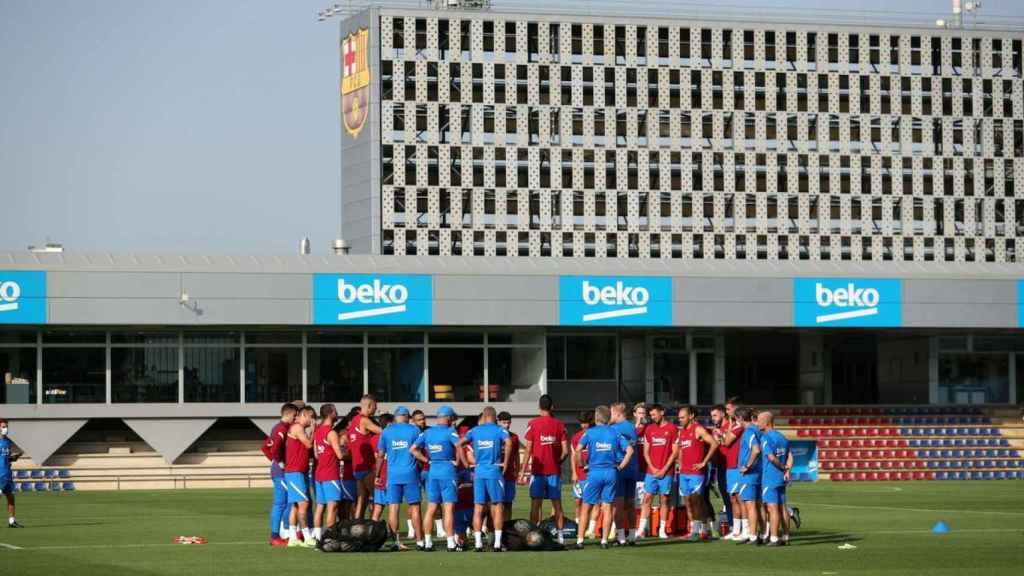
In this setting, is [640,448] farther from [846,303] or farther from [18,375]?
[846,303]

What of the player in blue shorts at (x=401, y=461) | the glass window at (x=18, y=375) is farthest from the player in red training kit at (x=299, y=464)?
the glass window at (x=18, y=375)

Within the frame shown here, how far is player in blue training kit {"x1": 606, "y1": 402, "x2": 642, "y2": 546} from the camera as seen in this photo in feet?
71.2

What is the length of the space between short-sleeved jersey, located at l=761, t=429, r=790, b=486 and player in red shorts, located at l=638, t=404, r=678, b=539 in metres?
1.81

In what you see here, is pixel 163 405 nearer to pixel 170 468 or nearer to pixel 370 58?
pixel 170 468

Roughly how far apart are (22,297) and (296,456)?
2404cm

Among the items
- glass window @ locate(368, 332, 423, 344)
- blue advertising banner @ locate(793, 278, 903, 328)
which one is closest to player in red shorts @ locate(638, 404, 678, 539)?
glass window @ locate(368, 332, 423, 344)

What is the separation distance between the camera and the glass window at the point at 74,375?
43.9 metres

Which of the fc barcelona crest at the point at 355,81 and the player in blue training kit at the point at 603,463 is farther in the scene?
the fc barcelona crest at the point at 355,81

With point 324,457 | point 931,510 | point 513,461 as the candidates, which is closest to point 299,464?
point 324,457

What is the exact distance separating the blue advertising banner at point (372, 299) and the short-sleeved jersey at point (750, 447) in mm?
24885

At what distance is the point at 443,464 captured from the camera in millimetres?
20797

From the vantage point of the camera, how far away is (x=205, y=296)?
4441 cm

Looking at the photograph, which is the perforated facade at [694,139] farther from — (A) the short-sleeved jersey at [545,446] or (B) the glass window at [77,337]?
(A) the short-sleeved jersey at [545,446]

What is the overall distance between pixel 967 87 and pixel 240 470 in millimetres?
76079
